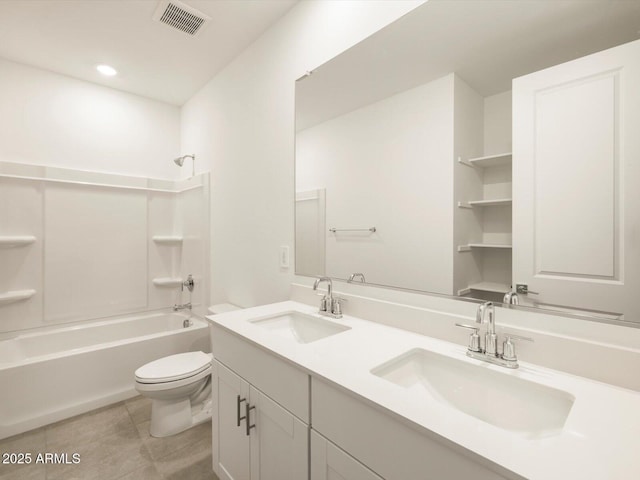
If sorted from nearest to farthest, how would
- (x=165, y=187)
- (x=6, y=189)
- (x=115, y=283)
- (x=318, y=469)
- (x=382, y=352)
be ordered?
(x=318, y=469) < (x=382, y=352) < (x=6, y=189) < (x=115, y=283) < (x=165, y=187)

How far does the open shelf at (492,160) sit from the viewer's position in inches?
38.4

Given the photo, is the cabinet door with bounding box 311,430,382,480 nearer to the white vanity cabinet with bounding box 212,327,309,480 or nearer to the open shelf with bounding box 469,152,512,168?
the white vanity cabinet with bounding box 212,327,309,480

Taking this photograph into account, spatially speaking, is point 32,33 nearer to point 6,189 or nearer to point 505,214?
point 6,189

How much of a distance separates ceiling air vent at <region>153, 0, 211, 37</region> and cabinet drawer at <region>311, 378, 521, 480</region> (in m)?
2.20

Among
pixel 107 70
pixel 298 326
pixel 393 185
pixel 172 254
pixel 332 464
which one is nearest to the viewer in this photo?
pixel 332 464

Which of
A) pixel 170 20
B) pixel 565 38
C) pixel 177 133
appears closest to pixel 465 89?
pixel 565 38

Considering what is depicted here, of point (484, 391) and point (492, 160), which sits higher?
point (492, 160)

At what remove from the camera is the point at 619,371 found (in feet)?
2.50

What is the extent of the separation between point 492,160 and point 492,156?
0.01 m

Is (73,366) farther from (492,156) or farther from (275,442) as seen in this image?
(492,156)

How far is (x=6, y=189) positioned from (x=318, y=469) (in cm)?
308

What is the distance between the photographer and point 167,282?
3.02 meters

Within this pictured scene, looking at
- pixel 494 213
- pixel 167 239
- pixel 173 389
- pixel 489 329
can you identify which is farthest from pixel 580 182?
pixel 167 239

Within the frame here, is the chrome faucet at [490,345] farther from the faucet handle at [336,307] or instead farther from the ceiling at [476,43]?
the ceiling at [476,43]
